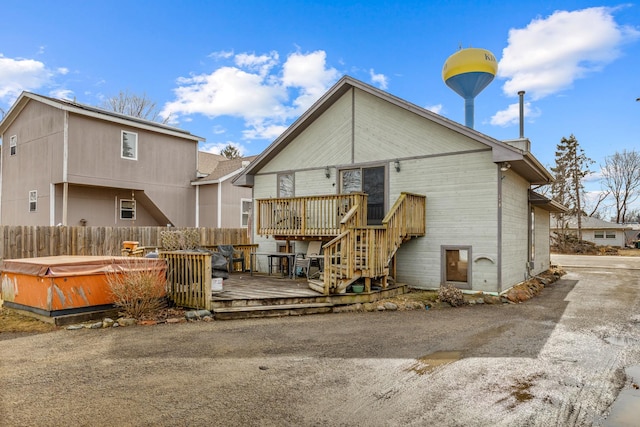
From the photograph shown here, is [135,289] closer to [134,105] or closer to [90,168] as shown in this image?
[90,168]

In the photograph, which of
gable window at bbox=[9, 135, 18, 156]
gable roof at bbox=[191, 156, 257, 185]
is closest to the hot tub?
gable roof at bbox=[191, 156, 257, 185]

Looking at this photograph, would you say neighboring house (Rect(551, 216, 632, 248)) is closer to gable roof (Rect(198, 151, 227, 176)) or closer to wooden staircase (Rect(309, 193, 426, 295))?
gable roof (Rect(198, 151, 227, 176))

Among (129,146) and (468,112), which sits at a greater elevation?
(468,112)

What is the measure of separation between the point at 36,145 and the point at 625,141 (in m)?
51.8

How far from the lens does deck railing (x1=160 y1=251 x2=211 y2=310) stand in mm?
7605

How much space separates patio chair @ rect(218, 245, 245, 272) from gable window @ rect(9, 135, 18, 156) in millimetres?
13412

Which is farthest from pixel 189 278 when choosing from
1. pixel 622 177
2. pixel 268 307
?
pixel 622 177

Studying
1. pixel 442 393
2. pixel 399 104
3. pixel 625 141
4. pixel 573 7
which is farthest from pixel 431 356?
pixel 625 141

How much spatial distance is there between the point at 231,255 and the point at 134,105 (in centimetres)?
2232

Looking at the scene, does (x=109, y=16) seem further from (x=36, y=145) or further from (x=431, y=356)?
(x=431, y=356)

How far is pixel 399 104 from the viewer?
10688 millimetres

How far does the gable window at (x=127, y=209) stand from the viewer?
17766 mm

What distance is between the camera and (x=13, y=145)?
1847 centimetres

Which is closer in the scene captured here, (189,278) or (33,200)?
(189,278)
